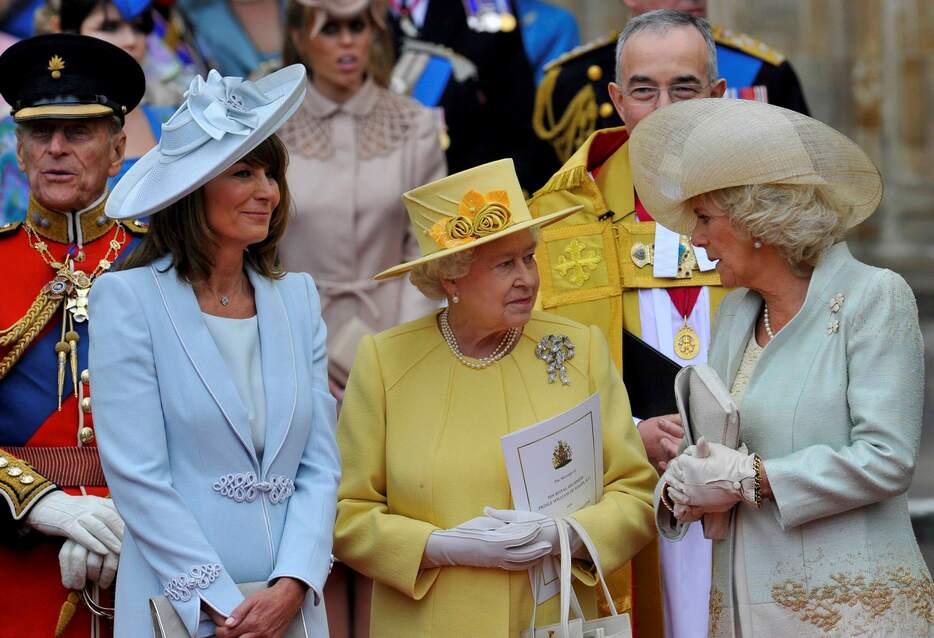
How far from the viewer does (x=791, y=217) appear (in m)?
4.05

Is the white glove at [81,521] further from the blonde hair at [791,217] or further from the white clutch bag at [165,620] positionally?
the blonde hair at [791,217]

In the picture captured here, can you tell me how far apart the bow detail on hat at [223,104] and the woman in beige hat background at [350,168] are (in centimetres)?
214

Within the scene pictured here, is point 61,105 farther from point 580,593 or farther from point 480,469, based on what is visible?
point 580,593

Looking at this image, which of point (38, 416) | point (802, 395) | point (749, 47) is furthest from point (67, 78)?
point (749, 47)

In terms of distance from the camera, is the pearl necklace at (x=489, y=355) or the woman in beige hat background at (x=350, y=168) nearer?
the pearl necklace at (x=489, y=355)

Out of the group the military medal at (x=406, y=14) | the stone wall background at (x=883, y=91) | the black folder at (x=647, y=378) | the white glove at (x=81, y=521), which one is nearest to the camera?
the white glove at (x=81, y=521)

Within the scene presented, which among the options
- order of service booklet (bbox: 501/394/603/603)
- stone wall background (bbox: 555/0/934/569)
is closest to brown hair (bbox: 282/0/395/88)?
order of service booklet (bbox: 501/394/603/603)

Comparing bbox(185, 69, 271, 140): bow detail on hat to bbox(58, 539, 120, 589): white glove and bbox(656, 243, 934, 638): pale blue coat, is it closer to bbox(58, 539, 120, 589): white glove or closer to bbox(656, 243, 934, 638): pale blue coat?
bbox(58, 539, 120, 589): white glove

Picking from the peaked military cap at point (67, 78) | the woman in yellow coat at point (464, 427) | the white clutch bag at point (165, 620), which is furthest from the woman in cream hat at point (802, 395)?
the peaked military cap at point (67, 78)

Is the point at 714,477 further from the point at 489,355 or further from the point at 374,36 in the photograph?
the point at 374,36

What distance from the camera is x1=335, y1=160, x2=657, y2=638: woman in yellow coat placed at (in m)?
4.36

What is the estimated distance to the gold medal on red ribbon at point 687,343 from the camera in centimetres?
517

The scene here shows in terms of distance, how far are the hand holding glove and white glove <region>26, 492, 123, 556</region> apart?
1.47m

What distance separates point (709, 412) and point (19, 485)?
1825 mm
